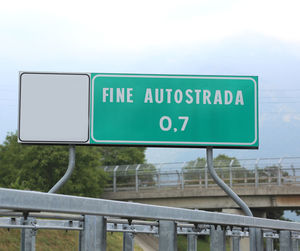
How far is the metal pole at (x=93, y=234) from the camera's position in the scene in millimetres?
3439

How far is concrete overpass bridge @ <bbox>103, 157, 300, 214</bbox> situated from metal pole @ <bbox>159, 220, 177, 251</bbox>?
145ft

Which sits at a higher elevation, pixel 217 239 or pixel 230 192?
pixel 230 192

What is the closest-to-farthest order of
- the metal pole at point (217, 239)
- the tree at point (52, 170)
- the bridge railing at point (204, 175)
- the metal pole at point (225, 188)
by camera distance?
the metal pole at point (217, 239) → the metal pole at point (225, 188) → the bridge railing at point (204, 175) → the tree at point (52, 170)

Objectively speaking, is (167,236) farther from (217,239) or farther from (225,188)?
(225,188)

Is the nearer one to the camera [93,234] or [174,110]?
[93,234]

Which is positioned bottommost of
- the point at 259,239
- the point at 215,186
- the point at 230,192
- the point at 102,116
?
the point at 215,186

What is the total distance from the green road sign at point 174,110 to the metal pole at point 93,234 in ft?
13.2

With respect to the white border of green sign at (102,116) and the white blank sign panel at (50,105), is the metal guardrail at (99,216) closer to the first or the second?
the white border of green sign at (102,116)

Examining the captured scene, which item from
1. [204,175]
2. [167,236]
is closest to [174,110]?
[167,236]

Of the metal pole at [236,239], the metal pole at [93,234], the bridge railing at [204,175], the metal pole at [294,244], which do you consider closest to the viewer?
the metal pole at [93,234]

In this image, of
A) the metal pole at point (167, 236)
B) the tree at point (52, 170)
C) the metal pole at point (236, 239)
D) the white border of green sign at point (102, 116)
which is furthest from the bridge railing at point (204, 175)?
the metal pole at point (167, 236)

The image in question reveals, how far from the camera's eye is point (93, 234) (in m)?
3.47

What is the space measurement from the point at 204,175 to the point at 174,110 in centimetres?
4570

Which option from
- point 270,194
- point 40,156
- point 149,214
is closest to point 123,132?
point 149,214
